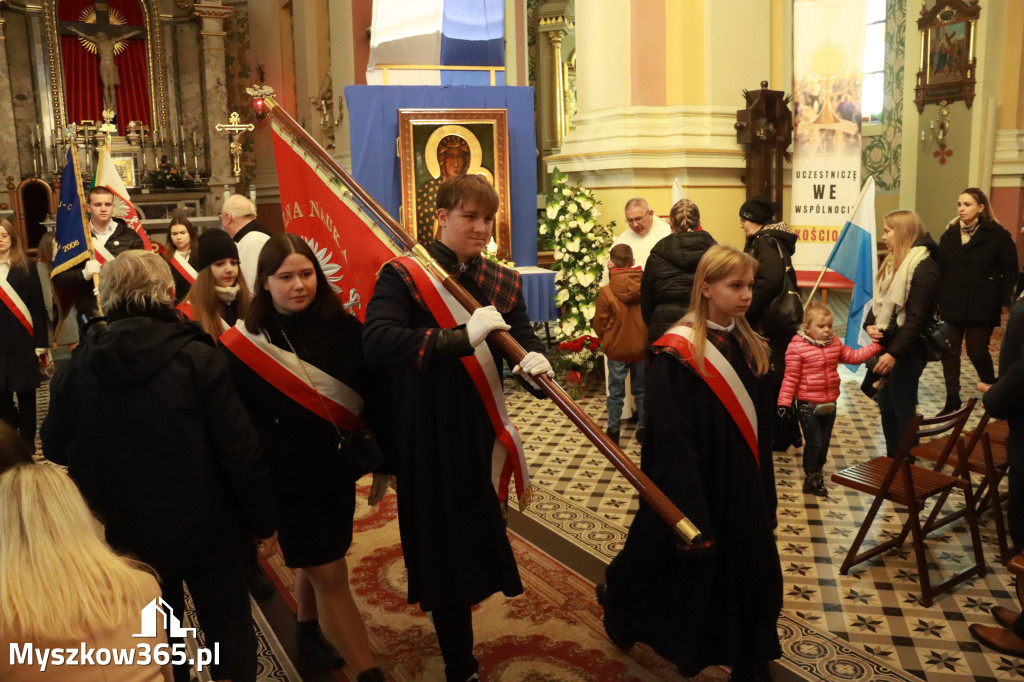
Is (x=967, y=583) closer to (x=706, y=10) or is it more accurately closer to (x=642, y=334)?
(x=642, y=334)

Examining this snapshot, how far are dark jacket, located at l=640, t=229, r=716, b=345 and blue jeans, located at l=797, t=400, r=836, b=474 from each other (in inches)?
33.9

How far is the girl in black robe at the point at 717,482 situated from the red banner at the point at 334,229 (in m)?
1.13

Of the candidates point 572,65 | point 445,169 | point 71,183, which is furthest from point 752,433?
point 572,65

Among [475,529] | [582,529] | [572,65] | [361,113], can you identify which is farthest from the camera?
[572,65]

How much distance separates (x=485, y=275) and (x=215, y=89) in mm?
16226

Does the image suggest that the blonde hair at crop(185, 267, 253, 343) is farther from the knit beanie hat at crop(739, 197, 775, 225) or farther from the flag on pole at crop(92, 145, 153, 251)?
the knit beanie hat at crop(739, 197, 775, 225)

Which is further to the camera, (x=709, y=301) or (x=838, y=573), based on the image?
(x=838, y=573)

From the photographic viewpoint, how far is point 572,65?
1759 centimetres

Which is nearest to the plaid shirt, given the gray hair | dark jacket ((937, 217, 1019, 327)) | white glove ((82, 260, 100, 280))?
the gray hair

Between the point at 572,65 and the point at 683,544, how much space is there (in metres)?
16.3

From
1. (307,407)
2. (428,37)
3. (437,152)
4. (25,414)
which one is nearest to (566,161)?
(437,152)

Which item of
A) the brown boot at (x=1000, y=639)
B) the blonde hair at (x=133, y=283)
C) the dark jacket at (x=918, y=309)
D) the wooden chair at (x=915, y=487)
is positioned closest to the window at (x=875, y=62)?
the dark jacket at (x=918, y=309)

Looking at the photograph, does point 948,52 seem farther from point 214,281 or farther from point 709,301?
point 214,281

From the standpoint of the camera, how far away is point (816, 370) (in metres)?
4.70
